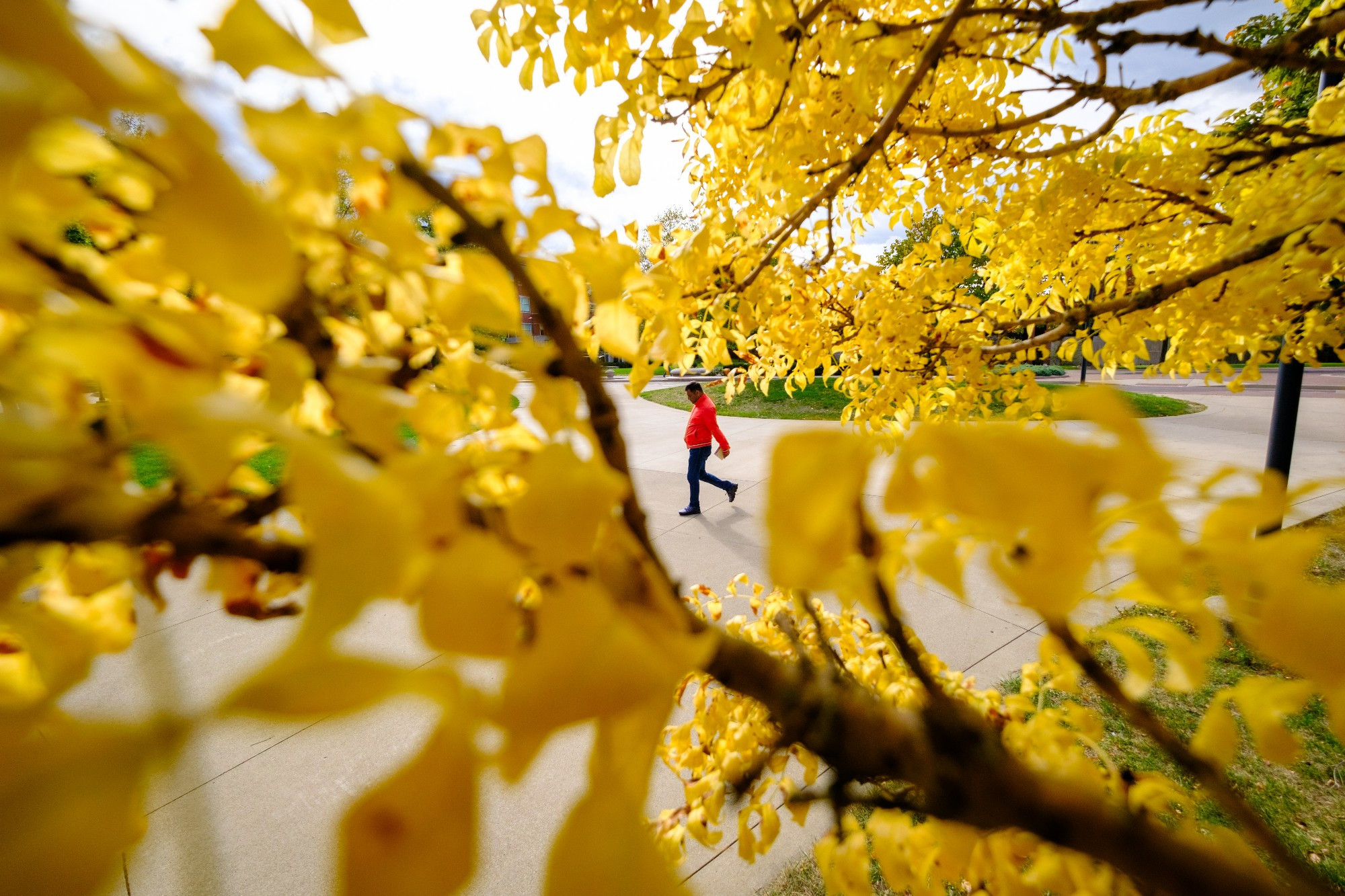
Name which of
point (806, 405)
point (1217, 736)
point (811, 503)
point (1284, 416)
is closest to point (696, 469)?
point (1284, 416)

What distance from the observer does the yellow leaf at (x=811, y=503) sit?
214mm

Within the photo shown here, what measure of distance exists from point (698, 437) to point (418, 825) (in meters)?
4.17

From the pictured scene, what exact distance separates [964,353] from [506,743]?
1.85 metres

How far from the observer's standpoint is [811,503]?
215 mm

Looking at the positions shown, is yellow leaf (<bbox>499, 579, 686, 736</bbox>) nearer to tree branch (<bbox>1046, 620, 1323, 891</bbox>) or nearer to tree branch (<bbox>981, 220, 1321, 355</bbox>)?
tree branch (<bbox>1046, 620, 1323, 891</bbox>)

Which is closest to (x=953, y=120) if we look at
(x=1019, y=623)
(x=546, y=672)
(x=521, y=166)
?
(x=521, y=166)

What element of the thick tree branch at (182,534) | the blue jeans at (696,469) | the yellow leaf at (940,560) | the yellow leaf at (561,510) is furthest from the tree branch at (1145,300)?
the blue jeans at (696,469)

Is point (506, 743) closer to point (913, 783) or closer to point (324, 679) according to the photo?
point (324, 679)

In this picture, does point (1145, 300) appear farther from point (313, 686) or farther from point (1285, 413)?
point (1285, 413)

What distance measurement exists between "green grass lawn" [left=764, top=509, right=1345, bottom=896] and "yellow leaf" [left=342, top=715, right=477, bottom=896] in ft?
5.70

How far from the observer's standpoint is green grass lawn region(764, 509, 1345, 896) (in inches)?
58.7

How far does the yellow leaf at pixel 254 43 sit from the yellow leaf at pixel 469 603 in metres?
0.22

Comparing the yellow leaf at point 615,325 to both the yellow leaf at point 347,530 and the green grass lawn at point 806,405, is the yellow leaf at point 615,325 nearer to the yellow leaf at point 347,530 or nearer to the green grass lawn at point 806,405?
the yellow leaf at point 347,530

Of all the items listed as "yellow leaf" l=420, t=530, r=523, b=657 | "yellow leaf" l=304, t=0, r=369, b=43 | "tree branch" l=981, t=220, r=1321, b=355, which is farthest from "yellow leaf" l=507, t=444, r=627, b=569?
"tree branch" l=981, t=220, r=1321, b=355
